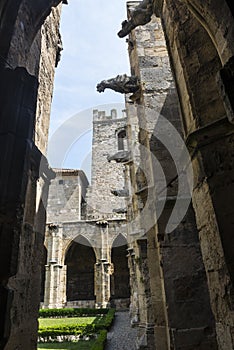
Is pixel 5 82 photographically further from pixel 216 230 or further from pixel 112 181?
pixel 112 181

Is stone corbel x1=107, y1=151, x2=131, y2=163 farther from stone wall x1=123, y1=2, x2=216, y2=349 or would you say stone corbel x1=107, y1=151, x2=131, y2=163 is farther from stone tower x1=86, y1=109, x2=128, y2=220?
stone tower x1=86, y1=109, x2=128, y2=220

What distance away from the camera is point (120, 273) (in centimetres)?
1894

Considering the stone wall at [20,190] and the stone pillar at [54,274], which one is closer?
the stone wall at [20,190]

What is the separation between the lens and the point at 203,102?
2262 millimetres

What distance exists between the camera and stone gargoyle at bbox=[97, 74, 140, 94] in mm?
4758

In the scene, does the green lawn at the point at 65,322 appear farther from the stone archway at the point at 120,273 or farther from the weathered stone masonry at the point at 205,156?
the weathered stone masonry at the point at 205,156

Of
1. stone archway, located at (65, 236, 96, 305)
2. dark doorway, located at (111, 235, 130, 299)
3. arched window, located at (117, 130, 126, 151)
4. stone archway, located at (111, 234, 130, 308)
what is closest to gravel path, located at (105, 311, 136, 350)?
stone archway, located at (111, 234, 130, 308)

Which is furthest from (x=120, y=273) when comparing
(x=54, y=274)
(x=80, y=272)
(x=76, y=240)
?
(x=54, y=274)

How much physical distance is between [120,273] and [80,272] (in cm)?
279

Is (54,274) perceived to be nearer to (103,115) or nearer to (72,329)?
(72,329)

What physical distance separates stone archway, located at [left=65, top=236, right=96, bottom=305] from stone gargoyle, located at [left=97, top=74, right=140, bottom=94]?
14.3 m

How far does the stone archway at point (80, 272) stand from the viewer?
18438 millimetres

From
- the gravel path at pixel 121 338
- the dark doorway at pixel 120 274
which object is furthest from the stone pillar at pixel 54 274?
the gravel path at pixel 121 338

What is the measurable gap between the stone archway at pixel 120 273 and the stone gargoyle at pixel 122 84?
12.9m
